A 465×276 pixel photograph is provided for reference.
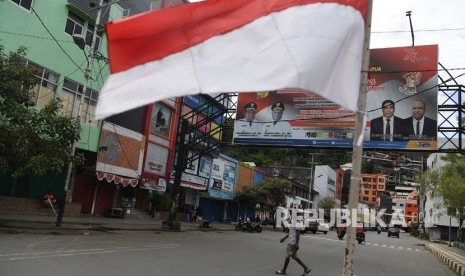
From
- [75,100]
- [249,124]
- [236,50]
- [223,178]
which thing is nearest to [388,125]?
[249,124]

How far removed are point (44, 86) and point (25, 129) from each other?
7.80 metres

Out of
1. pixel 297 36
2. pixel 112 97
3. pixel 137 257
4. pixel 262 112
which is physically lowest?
pixel 137 257

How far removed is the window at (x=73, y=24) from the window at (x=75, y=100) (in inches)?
105

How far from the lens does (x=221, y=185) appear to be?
44.6 metres

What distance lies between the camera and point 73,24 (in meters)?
24.8

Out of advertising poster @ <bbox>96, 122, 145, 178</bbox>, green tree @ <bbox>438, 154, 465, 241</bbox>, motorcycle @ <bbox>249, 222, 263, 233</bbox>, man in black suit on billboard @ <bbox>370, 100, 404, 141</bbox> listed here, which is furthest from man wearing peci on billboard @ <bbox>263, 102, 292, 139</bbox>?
motorcycle @ <bbox>249, 222, 263, 233</bbox>

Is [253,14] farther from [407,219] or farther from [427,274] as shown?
[407,219]

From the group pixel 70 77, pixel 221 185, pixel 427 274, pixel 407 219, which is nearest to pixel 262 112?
pixel 70 77

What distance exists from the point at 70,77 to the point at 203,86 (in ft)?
73.3

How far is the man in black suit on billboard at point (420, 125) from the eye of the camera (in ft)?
69.8

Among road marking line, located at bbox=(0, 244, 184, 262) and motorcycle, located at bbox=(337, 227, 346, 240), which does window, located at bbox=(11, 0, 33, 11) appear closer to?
Answer: road marking line, located at bbox=(0, 244, 184, 262)

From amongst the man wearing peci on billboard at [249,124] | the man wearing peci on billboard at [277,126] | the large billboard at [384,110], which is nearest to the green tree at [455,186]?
the large billboard at [384,110]

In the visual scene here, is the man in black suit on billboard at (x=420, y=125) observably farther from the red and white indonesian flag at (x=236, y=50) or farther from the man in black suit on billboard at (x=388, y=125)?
the red and white indonesian flag at (x=236, y=50)

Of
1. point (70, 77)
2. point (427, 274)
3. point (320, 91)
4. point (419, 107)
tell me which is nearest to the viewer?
point (320, 91)
